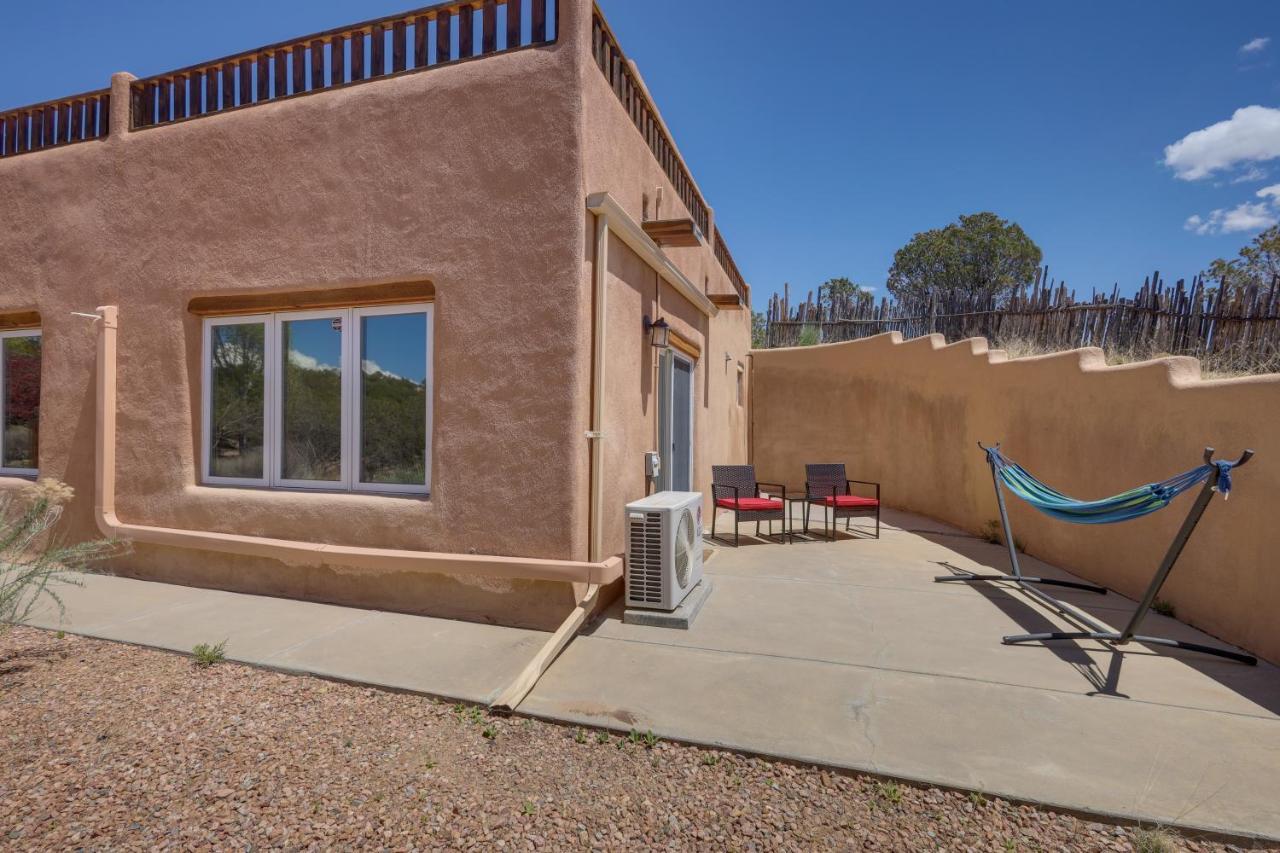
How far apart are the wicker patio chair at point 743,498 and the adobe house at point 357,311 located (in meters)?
1.34

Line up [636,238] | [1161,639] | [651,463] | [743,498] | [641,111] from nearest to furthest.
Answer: [1161,639]
[636,238]
[651,463]
[641,111]
[743,498]

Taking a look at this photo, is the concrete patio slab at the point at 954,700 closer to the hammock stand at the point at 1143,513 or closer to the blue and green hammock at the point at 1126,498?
the hammock stand at the point at 1143,513

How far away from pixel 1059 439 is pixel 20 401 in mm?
→ 11138

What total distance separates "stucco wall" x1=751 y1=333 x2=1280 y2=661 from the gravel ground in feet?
10.1

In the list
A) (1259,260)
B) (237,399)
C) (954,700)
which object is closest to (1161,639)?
(954,700)

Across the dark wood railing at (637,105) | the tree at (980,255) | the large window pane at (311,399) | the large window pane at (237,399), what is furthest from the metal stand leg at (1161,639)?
the tree at (980,255)

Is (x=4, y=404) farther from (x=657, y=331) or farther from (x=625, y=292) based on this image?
(x=657, y=331)

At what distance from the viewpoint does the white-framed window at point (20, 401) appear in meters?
6.34

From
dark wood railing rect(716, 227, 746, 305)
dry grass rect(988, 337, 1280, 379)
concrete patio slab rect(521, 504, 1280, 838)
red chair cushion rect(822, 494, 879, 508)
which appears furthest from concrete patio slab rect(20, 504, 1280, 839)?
dark wood railing rect(716, 227, 746, 305)

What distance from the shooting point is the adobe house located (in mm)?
4336

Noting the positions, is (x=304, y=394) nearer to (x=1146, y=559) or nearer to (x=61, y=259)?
(x=61, y=259)

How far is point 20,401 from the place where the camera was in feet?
21.0

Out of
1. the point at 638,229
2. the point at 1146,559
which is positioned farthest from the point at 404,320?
the point at 1146,559

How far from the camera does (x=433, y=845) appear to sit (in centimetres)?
219
